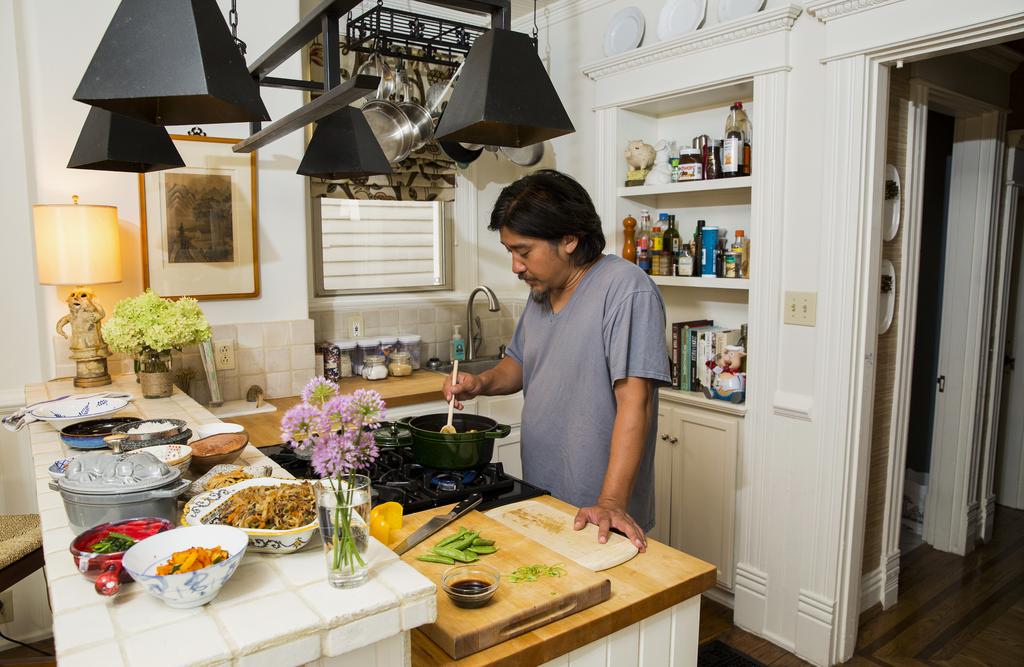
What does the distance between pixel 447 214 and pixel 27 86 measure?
6.58 ft

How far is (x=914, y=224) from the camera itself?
2.96 m

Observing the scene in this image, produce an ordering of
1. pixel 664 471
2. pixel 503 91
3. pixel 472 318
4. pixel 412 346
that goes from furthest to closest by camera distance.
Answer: pixel 472 318, pixel 412 346, pixel 664 471, pixel 503 91

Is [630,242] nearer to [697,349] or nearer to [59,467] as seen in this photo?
[697,349]

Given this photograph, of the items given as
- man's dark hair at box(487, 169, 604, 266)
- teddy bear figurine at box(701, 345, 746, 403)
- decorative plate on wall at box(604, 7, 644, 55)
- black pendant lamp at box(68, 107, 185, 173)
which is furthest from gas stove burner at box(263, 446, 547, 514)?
decorative plate on wall at box(604, 7, 644, 55)

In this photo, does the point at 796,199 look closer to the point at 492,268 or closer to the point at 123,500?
the point at 492,268

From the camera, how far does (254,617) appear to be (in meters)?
→ 0.91

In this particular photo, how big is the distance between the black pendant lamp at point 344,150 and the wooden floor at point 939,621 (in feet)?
6.08

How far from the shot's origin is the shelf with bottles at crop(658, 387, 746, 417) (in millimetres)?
2955

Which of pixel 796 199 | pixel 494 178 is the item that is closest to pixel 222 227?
pixel 494 178

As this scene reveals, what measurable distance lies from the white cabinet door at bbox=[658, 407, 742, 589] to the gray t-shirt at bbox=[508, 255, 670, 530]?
1.07 meters

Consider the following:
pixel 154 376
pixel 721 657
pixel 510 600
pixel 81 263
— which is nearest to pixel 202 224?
pixel 81 263

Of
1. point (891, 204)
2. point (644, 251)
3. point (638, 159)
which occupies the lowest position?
point (644, 251)

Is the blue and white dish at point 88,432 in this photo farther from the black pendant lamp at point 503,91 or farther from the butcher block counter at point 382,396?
the black pendant lamp at point 503,91

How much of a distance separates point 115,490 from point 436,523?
2.03 ft
